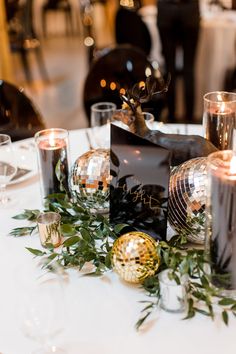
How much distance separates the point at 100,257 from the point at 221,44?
2655mm

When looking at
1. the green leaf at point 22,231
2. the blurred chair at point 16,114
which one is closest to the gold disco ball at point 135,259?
the green leaf at point 22,231

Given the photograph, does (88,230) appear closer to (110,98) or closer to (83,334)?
(83,334)

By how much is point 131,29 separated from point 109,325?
2898mm

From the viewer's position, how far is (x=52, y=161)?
4.01ft

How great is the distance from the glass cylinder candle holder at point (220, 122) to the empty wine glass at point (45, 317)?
0.59m

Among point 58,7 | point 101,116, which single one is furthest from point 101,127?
point 58,7

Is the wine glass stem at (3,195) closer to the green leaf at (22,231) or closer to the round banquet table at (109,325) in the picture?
the green leaf at (22,231)

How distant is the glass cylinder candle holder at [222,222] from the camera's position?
0.86 meters

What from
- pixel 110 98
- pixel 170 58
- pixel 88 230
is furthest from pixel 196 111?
pixel 88 230

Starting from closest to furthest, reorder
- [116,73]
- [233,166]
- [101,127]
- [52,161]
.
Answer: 1. [233,166]
2. [52,161]
3. [101,127]
4. [116,73]

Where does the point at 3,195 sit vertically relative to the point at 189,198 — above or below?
below

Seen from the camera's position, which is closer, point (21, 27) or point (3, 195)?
point (3, 195)

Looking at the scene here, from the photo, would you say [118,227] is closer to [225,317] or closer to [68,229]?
[68,229]

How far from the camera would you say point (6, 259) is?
3.44 feet
